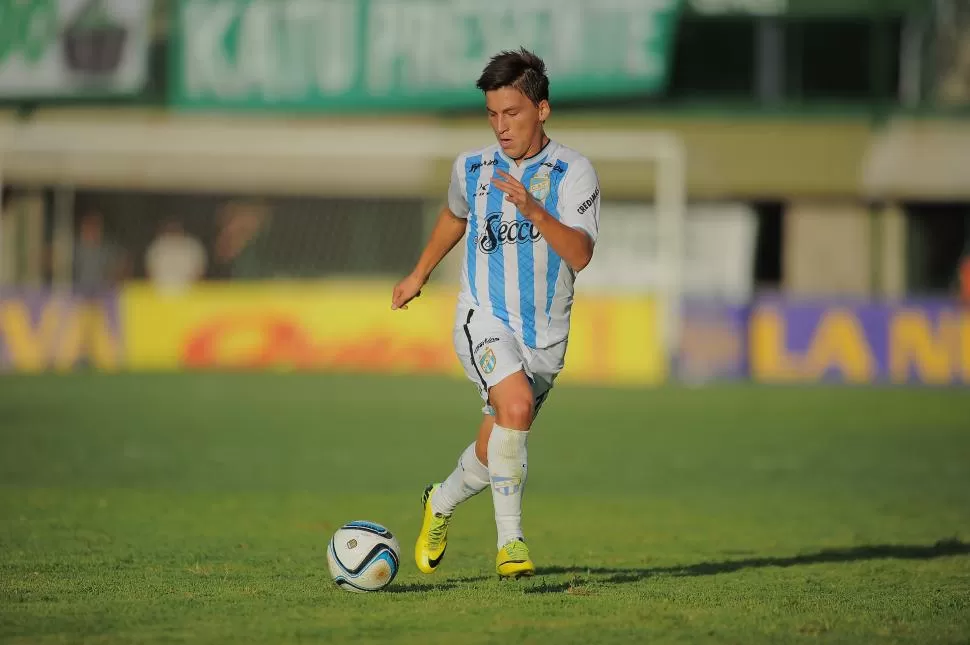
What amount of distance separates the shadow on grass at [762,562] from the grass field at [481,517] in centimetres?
3

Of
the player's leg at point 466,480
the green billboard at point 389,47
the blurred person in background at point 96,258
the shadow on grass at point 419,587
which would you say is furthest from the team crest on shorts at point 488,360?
the green billboard at point 389,47

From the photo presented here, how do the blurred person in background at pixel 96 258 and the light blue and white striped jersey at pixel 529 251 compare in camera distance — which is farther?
the blurred person in background at pixel 96 258

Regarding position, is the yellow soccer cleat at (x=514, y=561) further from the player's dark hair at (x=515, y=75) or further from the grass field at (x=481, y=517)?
the player's dark hair at (x=515, y=75)

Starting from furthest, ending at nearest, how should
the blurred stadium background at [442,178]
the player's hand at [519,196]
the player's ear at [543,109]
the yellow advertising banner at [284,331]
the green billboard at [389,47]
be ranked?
the green billboard at [389,47]
the yellow advertising banner at [284,331]
the blurred stadium background at [442,178]
the player's ear at [543,109]
the player's hand at [519,196]

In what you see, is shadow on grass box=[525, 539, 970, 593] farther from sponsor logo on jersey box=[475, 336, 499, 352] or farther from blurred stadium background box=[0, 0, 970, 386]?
blurred stadium background box=[0, 0, 970, 386]

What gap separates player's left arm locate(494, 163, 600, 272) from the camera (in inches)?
235

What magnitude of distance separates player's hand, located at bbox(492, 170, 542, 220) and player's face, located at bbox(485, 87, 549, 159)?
43cm

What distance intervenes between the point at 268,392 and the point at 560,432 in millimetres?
4976

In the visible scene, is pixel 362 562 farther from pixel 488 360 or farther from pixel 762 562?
pixel 762 562

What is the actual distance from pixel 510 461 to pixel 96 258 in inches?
770

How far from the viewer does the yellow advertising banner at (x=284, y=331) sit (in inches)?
872

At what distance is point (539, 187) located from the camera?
652cm

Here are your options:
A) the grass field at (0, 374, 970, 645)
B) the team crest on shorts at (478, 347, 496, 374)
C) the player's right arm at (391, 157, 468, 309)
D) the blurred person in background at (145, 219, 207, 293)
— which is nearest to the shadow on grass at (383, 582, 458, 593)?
the grass field at (0, 374, 970, 645)

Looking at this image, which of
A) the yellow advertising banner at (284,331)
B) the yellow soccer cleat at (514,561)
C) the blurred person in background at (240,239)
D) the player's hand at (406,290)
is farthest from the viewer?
the blurred person in background at (240,239)
